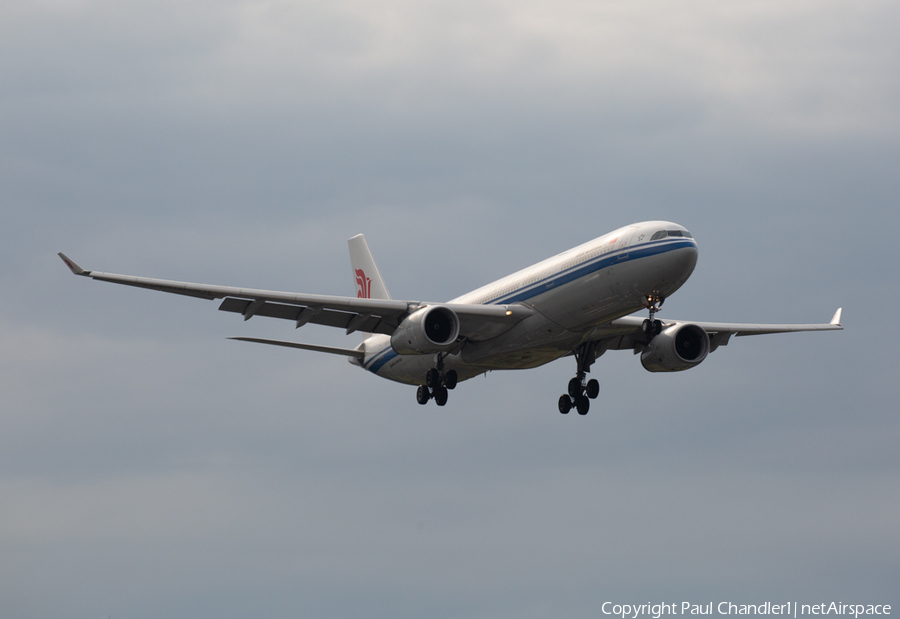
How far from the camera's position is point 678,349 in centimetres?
4706

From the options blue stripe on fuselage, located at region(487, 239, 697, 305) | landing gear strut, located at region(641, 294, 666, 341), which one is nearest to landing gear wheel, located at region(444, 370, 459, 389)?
blue stripe on fuselage, located at region(487, 239, 697, 305)

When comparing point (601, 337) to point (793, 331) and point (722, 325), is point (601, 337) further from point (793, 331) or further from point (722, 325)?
point (793, 331)

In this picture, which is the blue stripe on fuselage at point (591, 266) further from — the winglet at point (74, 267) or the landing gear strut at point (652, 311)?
the winglet at point (74, 267)

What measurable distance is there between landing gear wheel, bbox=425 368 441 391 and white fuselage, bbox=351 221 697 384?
2.72ft

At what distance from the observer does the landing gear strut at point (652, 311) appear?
39.9m

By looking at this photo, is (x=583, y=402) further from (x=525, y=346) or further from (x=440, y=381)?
(x=440, y=381)

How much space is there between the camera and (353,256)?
59.1 metres

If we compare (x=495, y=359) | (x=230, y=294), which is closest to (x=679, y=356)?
(x=495, y=359)

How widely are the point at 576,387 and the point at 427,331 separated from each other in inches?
359

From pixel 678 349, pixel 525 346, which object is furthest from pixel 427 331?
pixel 678 349

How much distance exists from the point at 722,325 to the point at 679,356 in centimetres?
504

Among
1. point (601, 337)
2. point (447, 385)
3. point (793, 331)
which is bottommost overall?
point (447, 385)

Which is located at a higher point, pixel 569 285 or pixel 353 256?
pixel 353 256

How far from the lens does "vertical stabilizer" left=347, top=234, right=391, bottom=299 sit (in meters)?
57.0
